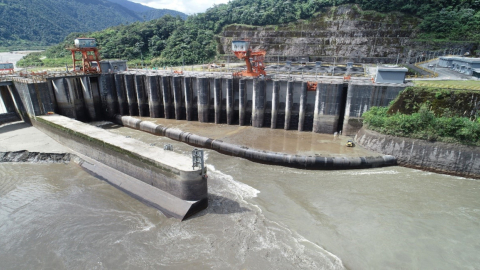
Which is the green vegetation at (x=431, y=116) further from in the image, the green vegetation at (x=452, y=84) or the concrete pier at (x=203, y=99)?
the concrete pier at (x=203, y=99)

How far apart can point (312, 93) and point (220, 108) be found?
36.4 ft

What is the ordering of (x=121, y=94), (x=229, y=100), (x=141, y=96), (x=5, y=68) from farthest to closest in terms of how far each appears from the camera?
(x=5, y=68) → (x=121, y=94) → (x=141, y=96) → (x=229, y=100)

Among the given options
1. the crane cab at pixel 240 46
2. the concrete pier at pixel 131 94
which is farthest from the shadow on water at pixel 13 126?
the crane cab at pixel 240 46

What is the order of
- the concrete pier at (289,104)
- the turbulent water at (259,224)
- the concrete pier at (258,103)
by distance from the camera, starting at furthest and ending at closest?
the concrete pier at (258,103)
the concrete pier at (289,104)
the turbulent water at (259,224)

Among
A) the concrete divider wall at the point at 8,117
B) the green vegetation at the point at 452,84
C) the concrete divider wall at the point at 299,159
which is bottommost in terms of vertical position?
the concrete divider wall at the point at 299,159

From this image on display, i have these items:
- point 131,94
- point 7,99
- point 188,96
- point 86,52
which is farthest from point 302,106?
point 7,99

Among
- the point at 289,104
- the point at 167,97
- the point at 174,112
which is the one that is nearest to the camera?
the point at 289,104

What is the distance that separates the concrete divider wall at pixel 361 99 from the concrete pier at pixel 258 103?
8.99 meters

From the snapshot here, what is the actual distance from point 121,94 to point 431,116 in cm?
3634

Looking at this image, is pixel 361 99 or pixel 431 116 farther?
pixel 361 99

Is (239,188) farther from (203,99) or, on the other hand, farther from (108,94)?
(108,94)

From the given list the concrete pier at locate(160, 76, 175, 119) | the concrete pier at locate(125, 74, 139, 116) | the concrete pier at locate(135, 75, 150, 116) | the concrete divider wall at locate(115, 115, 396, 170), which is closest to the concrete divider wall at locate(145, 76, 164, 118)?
the concrete pier at locate(135, 75, 150, 116)

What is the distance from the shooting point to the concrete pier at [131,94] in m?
37.1

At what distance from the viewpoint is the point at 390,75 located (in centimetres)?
2636
